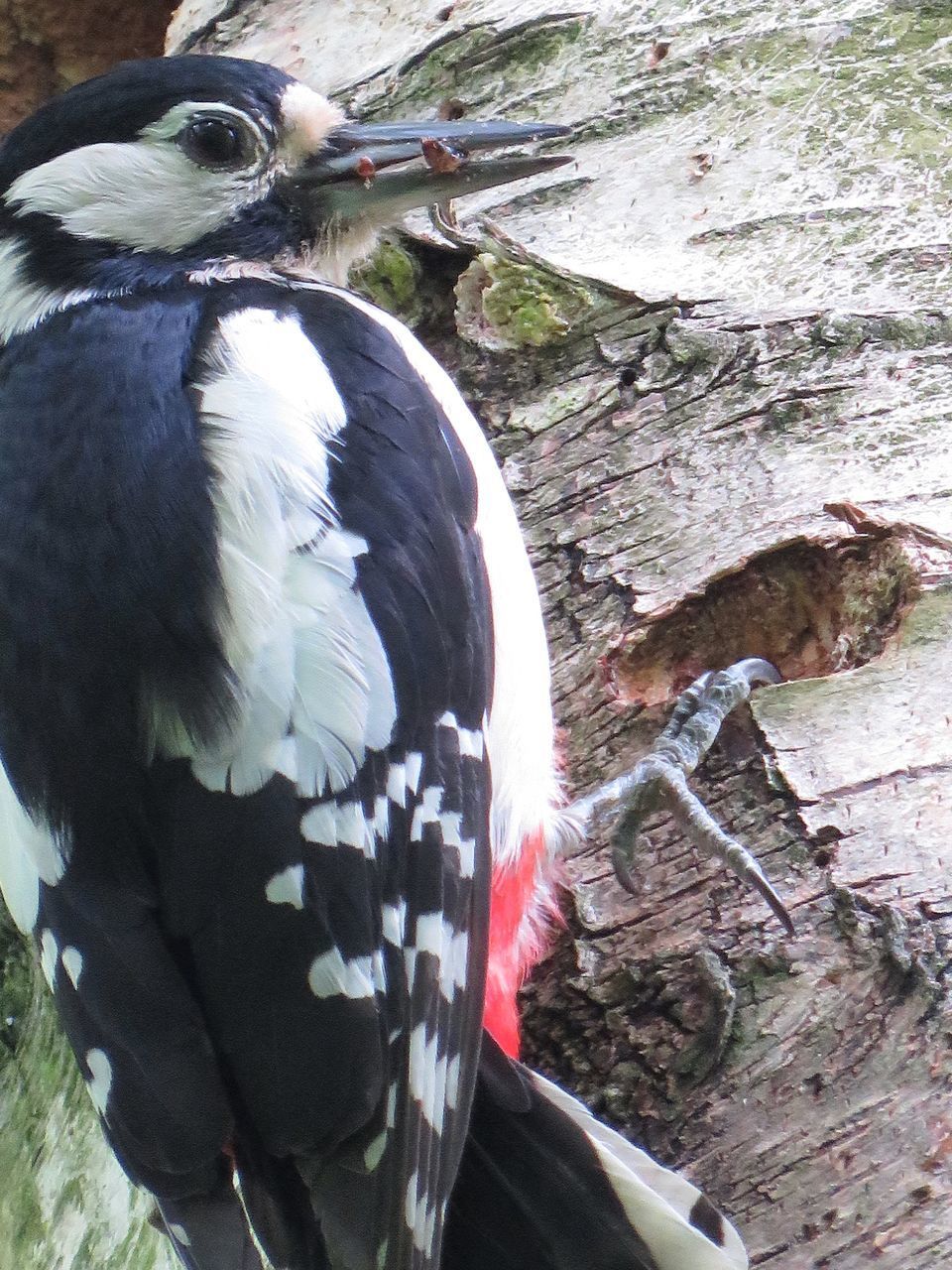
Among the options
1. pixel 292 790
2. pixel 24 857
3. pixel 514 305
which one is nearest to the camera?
pixel 292 790

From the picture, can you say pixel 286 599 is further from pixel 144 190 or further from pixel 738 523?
pixel 144 190

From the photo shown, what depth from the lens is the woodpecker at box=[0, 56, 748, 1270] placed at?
Result: 1340mm

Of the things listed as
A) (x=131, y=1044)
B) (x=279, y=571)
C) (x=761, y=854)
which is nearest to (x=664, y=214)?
(x=279, y=571)

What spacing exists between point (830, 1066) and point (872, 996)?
2.8 inches

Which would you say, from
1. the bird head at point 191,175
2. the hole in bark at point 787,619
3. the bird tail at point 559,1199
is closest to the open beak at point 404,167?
the bird head at point 191,175

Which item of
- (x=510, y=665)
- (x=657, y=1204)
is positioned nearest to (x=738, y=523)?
(x=510, y=665)

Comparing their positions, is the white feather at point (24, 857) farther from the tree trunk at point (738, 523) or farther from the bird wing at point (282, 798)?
the tree trunk at point (738, 523)

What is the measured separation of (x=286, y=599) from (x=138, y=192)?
26.9 inches

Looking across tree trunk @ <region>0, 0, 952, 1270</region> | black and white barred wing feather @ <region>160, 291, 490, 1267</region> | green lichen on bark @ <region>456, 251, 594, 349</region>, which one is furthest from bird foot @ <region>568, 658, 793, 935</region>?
green lichen on bark @ <region>456, 251, 594, 349</region>

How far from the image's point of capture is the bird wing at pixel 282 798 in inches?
52.7

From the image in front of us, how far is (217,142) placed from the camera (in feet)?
6.02

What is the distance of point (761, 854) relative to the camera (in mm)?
1357

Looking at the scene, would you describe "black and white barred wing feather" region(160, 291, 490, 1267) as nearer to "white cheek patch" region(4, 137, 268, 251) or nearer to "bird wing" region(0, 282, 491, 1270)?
"bird wing" region(0, 282, 491, 1270)

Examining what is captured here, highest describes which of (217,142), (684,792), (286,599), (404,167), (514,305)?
(217,142)
